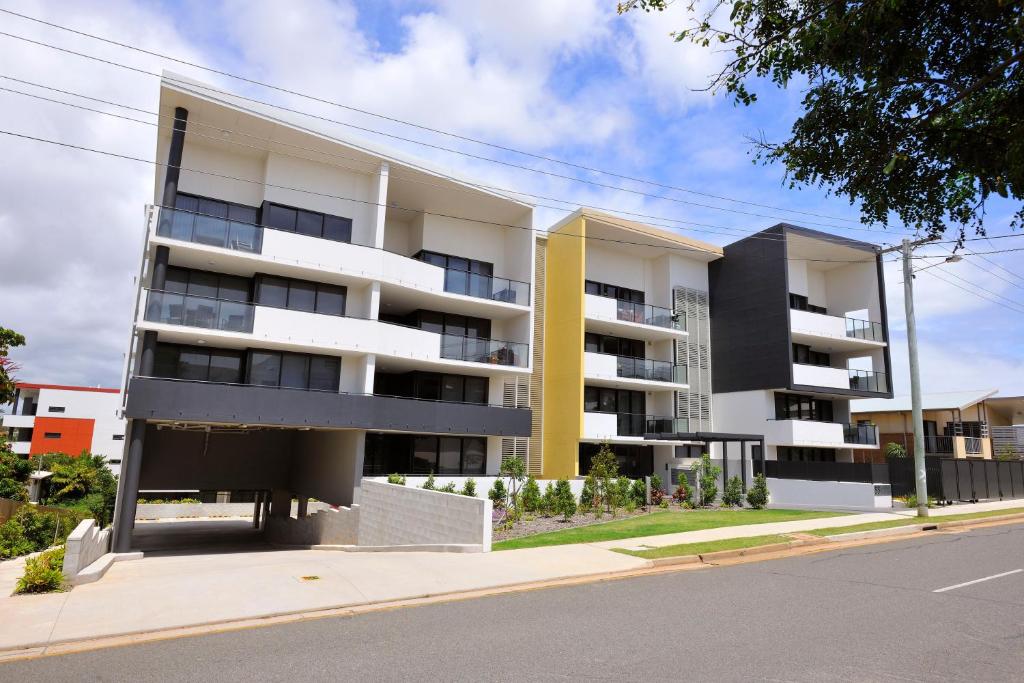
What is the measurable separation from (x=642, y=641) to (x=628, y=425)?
75.9 ft

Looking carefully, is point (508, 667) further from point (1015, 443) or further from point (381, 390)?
point (1015, 443)

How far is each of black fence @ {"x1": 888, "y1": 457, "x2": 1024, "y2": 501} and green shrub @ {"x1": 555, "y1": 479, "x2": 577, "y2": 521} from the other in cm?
1499

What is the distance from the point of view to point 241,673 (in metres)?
6.32

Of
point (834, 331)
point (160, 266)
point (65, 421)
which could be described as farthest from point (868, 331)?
point (65, 421)

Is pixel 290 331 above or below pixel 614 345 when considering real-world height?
below

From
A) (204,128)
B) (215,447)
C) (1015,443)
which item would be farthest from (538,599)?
(1015,443)

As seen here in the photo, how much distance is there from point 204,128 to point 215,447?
13.2 metres

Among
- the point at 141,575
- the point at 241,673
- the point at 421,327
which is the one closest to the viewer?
the point at 241,673

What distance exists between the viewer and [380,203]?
23156mm

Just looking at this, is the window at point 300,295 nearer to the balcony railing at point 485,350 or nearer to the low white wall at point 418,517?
the balcony railing at point 485,350

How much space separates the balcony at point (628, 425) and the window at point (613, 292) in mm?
5961

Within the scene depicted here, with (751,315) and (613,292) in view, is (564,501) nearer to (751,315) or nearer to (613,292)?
(613,292)

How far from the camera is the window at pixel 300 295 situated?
2203 centimetres

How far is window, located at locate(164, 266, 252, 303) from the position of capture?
70.0 ft
